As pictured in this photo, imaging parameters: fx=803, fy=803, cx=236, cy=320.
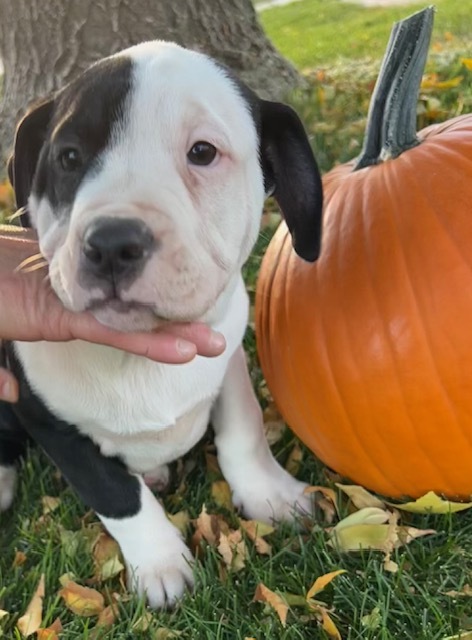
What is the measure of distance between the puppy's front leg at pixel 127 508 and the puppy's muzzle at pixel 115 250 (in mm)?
681

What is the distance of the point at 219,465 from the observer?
2453mm

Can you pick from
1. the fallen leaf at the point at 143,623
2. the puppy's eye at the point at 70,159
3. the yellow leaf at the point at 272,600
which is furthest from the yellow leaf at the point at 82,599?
the puppy's eye at the point at 70,159

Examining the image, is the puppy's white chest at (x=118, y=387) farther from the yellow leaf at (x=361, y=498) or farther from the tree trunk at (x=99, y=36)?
the tree trunk at (x=99, y=36)

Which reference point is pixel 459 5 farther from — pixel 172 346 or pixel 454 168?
pixel 172 346

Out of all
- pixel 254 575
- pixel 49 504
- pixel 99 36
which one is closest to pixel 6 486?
pixel 49 504

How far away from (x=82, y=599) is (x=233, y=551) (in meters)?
0.40

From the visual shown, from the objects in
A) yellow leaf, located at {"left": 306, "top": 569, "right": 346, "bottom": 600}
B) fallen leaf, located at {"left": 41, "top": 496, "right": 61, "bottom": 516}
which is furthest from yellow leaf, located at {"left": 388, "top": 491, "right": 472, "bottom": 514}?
fallen leaf, located at {"left": 41, "top": 496, "right": 61, "bottom": 516}

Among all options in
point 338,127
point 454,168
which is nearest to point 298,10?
point 338,127

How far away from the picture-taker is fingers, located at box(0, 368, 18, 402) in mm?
2053

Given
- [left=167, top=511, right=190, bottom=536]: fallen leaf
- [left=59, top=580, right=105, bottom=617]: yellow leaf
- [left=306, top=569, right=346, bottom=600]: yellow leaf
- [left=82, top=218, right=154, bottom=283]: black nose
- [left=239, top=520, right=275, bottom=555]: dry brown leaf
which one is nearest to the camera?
[left=82, top=218, right=154, bottom=283]: black nose

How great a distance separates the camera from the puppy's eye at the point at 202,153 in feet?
5.62

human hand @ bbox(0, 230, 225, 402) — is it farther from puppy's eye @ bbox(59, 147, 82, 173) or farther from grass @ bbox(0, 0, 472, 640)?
grass @ bbox(0, 0, 472, 640)

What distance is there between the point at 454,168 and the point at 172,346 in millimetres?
903

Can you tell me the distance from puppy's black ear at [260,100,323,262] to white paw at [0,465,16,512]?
1.18 metres
